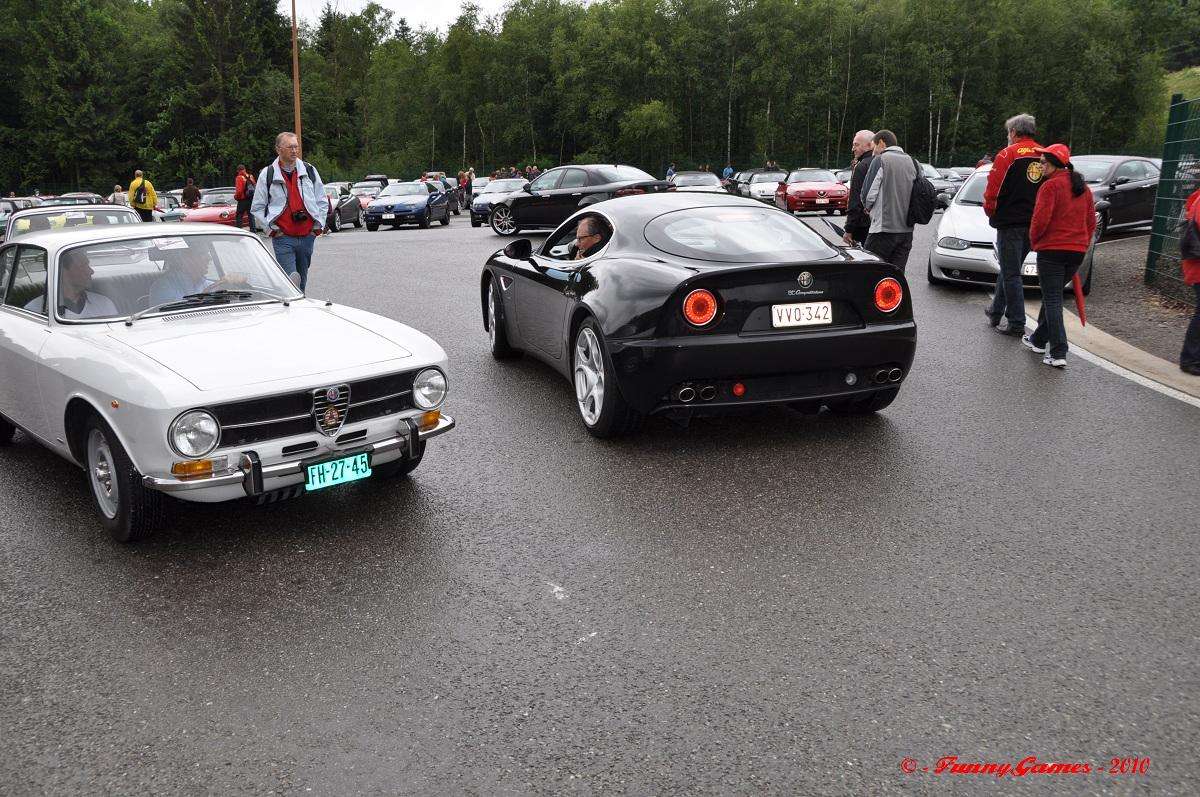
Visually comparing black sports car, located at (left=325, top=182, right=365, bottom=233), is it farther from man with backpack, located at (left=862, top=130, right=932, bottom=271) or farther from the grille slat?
the grille slat

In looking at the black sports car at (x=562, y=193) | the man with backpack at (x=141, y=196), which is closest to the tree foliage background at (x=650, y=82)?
the man with backpack at (x=141, y=196)

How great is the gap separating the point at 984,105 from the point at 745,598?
7960 centimetres

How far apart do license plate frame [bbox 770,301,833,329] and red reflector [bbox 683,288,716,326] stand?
35cm

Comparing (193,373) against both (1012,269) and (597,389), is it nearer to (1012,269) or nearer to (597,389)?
(597,389)

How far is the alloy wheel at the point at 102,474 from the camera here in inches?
180

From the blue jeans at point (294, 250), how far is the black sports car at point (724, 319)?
403cm

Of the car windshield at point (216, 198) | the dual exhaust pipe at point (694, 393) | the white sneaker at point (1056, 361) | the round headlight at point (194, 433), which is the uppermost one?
the round headlight at point (194, 433)

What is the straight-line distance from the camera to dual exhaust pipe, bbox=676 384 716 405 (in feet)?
18.5

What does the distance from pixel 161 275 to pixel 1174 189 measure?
37.9 feet

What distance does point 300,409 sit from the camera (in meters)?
4.50

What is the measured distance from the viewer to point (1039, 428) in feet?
20.7

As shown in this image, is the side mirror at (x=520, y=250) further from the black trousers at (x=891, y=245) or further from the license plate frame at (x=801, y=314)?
the black trousers at (x=891, y=245)

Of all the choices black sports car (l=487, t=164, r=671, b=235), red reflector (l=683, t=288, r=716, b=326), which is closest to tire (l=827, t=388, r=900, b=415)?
red reflector (l=683, t=288, r=716, b=326)

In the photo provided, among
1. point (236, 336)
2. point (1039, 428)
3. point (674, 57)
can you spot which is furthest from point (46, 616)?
point (674, 57)
